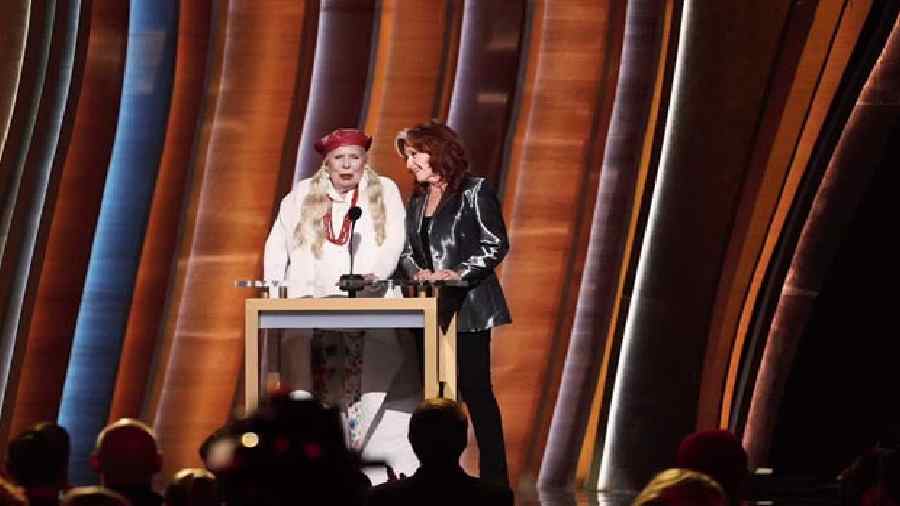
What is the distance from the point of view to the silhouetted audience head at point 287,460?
3062mm

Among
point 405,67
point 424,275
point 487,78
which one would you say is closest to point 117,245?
point 405,67

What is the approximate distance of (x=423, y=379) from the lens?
7258mm

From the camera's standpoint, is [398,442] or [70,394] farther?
[70,394]

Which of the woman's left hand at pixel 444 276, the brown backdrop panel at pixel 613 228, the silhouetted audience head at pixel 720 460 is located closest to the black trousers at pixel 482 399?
the woman's left hand at pixel 444 276

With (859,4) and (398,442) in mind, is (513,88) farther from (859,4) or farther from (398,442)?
(398,442)

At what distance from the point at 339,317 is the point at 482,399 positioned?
36.3 inches

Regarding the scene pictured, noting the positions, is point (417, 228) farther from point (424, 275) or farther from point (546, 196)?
point (546, 196)

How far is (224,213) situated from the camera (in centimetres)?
998

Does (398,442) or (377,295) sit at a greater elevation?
(377,295)

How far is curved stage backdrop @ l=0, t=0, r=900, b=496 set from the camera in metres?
9.25

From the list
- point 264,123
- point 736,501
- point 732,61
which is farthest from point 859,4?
point 736,501

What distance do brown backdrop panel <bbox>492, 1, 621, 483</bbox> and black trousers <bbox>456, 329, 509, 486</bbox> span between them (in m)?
3.49

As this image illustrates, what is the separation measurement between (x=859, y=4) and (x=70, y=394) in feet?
16.2

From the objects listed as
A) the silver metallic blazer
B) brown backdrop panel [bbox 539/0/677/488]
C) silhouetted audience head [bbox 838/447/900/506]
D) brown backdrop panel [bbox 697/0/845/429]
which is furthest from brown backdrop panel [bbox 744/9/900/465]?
silhouetted audience head [bbox 838/447/900/506]
